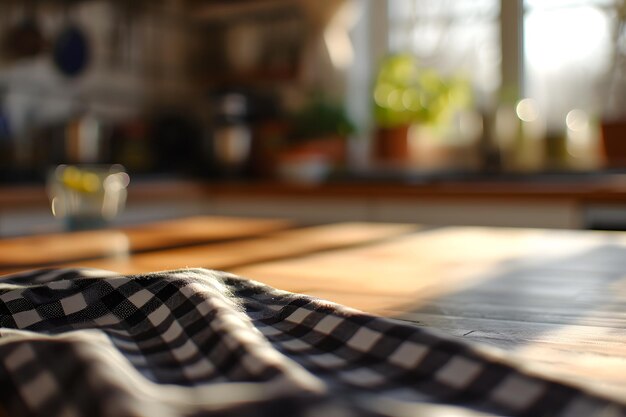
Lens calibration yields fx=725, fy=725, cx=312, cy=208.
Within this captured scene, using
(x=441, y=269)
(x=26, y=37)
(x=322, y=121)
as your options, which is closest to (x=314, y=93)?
(x=322, y=121)

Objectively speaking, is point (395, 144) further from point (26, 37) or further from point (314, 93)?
point (26, 37)

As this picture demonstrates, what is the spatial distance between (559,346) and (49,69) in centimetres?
280

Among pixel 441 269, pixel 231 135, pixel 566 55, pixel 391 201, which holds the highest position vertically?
pixel 566 55

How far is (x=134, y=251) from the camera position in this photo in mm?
958

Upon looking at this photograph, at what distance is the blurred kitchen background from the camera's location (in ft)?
9.02

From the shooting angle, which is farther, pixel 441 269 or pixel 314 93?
pixel 314 93

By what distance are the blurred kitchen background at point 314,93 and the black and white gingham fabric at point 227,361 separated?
1890 millimetres

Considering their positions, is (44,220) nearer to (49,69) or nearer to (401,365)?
(49,69)

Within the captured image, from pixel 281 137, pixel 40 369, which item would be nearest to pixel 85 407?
pixel 40 369

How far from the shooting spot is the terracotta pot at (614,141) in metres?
2.67

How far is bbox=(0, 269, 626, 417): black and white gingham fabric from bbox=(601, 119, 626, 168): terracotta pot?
246 cm

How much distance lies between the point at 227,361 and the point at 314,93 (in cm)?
304

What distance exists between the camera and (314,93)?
3346 mm

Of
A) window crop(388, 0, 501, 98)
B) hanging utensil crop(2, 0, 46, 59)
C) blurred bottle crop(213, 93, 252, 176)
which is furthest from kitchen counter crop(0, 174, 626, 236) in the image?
hanging utensil crop(2, 0, 46, 59)
